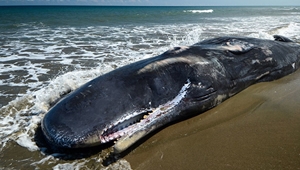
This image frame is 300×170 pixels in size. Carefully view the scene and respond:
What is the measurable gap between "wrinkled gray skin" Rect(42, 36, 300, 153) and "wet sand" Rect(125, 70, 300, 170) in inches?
8.3

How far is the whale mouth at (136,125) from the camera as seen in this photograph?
121 inches

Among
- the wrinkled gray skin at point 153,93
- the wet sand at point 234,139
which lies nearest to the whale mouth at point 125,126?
the wrinkled gray skin at point 153,93

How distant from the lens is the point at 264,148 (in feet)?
10.3

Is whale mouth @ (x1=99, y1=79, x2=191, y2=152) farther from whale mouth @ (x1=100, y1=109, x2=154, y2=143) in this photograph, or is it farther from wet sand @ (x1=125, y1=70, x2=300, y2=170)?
wet sand @ (x1=125, y1=70, x2=300, y2=170)

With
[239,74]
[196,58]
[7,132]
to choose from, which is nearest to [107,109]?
[7,132]

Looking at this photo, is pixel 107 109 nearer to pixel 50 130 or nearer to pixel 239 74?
pixel 50 130

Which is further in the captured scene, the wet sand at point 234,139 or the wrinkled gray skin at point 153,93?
the wrinkled gray skin at point 153,93

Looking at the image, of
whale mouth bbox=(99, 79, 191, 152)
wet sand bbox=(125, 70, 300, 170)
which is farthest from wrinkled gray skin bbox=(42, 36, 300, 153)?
wet sand bbox=(125, 70, 300, 170)

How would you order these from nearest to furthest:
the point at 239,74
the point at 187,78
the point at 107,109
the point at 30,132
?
the point at 107,109, the point at 30,132, the point at 187,78, the point at 239,74

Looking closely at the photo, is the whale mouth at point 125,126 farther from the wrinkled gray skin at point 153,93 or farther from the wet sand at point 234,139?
the wet sand at point 234,139

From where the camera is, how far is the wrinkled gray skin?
3.05 meters

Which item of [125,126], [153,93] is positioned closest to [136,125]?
[125,126]

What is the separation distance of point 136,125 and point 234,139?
1.35 meters

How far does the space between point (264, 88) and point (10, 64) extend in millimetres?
6950
